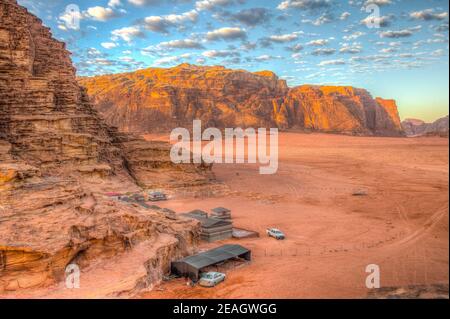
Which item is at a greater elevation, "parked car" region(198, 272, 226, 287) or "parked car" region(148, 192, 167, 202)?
"parked car" region(148, 192, 167, 202)

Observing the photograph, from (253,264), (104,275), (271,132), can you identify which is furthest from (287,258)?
(271,132)

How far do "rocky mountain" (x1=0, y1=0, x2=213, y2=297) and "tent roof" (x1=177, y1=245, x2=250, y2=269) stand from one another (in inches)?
46.7

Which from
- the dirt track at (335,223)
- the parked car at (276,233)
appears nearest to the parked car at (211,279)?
the dirt track at (335,223)

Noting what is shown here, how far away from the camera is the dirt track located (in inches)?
205

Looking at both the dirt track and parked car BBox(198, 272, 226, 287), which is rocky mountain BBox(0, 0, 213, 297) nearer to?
parked car BBox(198, 272, 226, 287)

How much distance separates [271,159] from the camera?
191ft

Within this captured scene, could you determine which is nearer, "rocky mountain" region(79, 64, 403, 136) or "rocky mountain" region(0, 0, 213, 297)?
"rocky mountain" region(0, 0, 213, 297)

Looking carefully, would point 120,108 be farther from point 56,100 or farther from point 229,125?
point 56,100

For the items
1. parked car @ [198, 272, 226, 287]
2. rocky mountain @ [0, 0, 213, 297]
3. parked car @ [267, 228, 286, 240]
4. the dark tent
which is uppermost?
rocky mountain @ [0, 0, 213, 297]

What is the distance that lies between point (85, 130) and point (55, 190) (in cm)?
1555

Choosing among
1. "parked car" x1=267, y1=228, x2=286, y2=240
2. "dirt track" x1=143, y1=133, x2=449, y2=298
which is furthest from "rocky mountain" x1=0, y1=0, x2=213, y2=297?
"parked car" x1=267, y1=228, x2=286, y2=240

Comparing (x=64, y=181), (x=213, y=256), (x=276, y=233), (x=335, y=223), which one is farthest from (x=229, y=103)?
(x=213, y=256)

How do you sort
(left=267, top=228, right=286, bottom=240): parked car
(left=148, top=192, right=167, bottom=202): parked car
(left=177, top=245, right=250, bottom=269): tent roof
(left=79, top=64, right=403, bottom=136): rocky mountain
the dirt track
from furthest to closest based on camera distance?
1. (left=79, top=64, right=403, bottom=136): rocky mountain
2. (left=148, top=192, right=167, bottom=202): parked car
3. (left=267, top=228, right=286, bottom=240): parked car
4. (left=177, top=245, right=250, bottom=269): tent roof
5. the dirt track

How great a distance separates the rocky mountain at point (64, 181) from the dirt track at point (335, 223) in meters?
2.38
